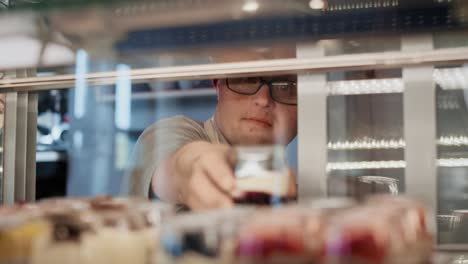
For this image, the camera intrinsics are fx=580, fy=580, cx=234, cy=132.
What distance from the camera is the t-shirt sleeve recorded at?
3.94ft

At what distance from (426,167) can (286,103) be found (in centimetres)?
29

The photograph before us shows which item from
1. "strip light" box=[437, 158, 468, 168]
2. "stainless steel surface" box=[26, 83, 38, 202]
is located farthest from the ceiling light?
"stainless steel surface" box=[26, 83, 38, 202]

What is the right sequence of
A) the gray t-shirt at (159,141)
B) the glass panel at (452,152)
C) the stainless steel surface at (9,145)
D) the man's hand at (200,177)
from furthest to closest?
the stainless steel surface at (9,145), the gray t-shirt at (159,141), the glass panel at (452,152), the man's hand at (200,177)

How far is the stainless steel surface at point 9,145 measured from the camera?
133cm

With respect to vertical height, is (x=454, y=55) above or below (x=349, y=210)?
above

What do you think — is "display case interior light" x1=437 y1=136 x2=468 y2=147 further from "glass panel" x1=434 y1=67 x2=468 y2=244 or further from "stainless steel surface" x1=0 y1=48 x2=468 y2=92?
"stainless steel surface" x1=0 y1=48 x2=468 y2=92

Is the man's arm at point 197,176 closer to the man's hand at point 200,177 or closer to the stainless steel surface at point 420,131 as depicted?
the man's hand at point 200,177

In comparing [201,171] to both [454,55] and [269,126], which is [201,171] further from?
[454,55]

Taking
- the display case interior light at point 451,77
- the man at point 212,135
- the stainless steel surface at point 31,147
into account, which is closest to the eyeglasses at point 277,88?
the man at point 212,135

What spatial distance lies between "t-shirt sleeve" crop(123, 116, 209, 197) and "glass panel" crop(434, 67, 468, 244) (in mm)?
458

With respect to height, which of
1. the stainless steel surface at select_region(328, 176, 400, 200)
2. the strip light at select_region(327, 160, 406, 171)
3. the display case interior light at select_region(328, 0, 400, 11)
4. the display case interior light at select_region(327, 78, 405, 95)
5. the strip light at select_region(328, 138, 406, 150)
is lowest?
the stainless steel surface at select_region(328, 176, 400, 200)

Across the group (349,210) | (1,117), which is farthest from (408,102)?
(1,117)

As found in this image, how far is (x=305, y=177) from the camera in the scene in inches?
43.4

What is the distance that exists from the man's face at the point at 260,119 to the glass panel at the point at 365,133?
0.26 feet
